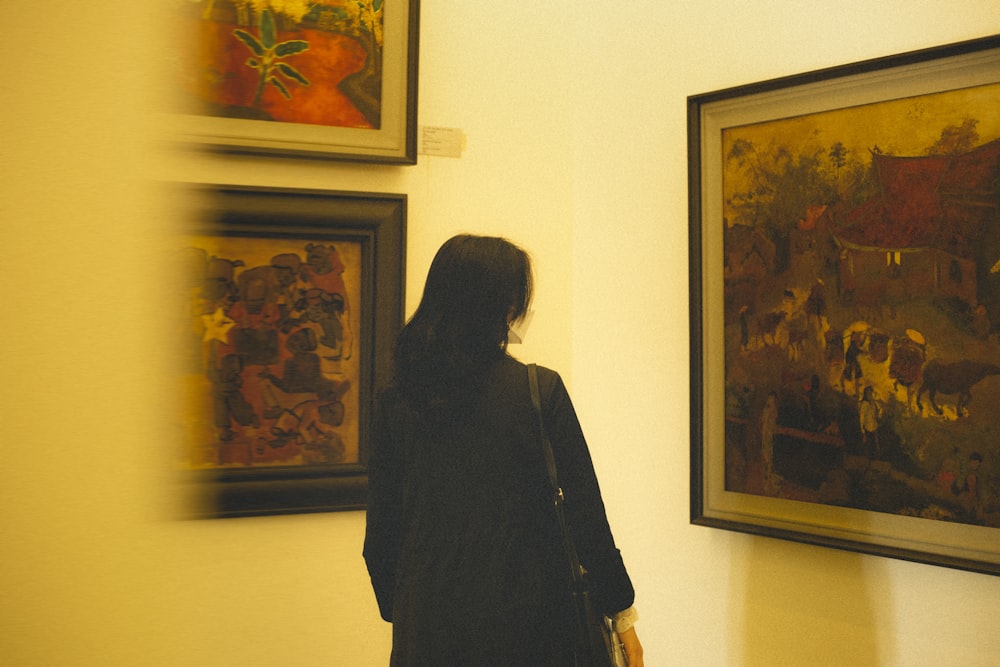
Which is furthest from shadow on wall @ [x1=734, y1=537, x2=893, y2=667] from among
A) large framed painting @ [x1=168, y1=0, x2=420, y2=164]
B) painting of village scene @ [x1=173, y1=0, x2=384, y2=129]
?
painting of village scene @ [x1=173, y1=0, x2=384, y2=129]

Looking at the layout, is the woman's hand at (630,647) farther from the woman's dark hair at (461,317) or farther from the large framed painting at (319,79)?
the large framed painting at (319,79)

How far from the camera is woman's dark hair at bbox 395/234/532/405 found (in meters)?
1.41

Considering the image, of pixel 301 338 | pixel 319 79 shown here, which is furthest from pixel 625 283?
pixel 319 79

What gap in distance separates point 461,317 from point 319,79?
1.16 m

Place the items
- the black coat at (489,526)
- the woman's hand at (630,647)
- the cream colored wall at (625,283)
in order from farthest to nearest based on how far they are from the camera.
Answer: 1. the cream colored wall at (625,283)
2. the woman's hand at (630,647)
3. the black coat at (489,526)

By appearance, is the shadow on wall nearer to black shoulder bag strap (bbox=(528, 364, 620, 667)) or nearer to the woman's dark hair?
black shoulder bag strap (bbox=(528, 364, 620, 667))

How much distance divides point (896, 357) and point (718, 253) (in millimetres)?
553

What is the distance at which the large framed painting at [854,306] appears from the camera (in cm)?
167

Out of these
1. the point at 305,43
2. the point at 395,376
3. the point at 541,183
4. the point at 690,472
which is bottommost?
the point at 690,472

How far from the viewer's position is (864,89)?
1838mm

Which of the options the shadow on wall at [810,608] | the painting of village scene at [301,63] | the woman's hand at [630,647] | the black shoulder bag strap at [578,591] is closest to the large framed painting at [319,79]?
the painting of village scene at [301,63]

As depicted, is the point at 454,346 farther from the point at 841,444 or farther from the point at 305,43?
the point at 305,43

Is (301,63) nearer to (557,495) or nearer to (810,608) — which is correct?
(557,495)

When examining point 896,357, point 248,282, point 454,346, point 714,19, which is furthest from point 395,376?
point 714,19
